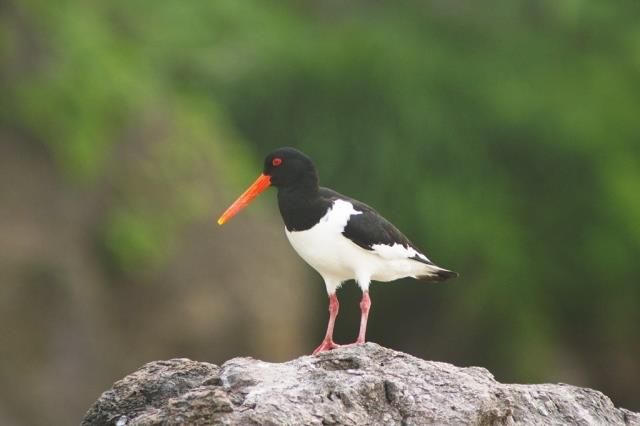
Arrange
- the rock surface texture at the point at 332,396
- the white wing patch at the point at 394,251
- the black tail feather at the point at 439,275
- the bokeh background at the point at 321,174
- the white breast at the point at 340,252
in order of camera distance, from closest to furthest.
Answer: the rock surface texture at the point at 332,396 → the white breast at the point at 340,252 → the white wing patch at the point at 394,251 → the black tail feather at the point at 439,275 → the bokeh background at the point at 321,174

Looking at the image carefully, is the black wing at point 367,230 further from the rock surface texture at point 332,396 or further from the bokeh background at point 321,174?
the bokeh background at point 321,174

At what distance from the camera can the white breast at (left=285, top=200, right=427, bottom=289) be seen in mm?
8398

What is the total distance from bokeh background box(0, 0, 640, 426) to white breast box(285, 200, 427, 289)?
6.69 meters

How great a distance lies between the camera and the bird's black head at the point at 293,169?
8469mm

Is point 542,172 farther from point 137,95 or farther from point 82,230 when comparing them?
point 82,230

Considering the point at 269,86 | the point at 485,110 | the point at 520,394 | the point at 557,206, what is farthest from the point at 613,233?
the point at 520,394

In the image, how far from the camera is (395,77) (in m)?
22.1

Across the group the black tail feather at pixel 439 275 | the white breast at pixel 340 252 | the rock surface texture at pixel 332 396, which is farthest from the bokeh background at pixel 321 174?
the rock surface texture at pixel 332 396

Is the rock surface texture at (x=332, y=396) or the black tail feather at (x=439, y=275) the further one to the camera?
the black tail feather at (x=439, y=275)

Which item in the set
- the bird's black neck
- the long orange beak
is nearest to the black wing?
the bird's black neck

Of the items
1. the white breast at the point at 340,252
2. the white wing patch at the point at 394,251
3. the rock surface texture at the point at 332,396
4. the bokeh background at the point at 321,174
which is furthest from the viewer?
the bokeh background at the point at 321,174

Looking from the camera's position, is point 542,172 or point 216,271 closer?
point 216,271

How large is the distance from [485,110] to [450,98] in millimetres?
585

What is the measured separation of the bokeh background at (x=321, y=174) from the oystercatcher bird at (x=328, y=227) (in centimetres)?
672
